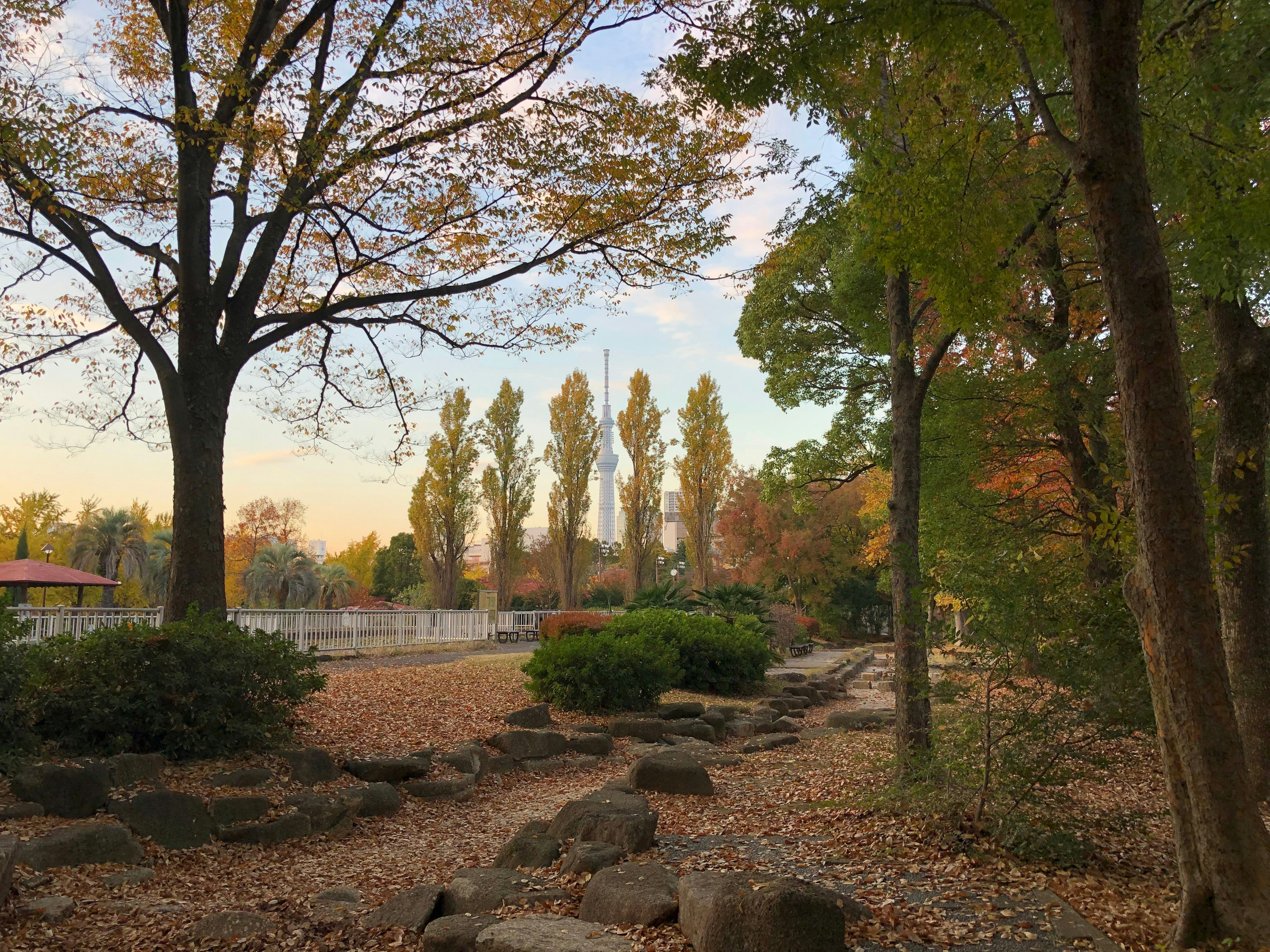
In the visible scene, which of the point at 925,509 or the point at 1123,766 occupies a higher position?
the point at 925,509

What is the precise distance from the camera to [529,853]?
4.98 metres

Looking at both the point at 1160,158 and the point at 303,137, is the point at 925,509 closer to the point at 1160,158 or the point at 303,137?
the point at 1160,158

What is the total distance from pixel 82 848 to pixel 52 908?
0.77 m

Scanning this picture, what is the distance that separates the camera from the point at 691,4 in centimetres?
862

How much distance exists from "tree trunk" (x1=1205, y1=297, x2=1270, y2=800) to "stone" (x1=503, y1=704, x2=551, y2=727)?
6462 mm

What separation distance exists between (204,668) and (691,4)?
25.4 ft

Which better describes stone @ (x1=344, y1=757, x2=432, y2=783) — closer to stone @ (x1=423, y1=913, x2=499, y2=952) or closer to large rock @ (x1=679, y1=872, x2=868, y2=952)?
stone @ (x1=423, y1=913, x2=499, y2=952)

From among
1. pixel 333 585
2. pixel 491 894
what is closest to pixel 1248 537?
pixel 491 894

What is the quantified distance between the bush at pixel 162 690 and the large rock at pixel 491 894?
3095 millimetres

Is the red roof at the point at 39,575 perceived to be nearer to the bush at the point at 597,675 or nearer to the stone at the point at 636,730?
the bush at the point at 597,675

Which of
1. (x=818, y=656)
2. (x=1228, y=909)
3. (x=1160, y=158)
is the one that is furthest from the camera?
(x=818, y=656)

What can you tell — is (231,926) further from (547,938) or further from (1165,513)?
(1165,513)

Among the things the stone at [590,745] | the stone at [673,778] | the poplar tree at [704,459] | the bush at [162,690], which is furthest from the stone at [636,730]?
the poplar tree at [704,459]

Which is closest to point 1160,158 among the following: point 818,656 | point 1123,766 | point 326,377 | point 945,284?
point 945,284
